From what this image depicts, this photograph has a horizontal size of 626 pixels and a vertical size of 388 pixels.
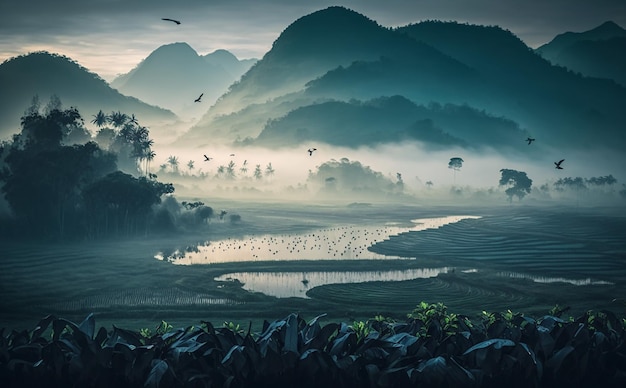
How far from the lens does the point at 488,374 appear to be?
956 inches

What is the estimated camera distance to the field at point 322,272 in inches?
2329

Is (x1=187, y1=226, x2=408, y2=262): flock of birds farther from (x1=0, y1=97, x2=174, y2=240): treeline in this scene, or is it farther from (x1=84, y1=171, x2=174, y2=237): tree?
(x1=0, y1=97, x2=174, y2=240): treeline

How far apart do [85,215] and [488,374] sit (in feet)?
314

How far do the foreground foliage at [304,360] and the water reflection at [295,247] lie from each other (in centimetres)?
6213

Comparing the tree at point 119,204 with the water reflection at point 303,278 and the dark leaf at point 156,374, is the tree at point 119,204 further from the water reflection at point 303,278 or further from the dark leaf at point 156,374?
the dark leaf at point 156,374

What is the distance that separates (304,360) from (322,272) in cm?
5676

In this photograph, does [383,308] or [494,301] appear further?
[494,301]

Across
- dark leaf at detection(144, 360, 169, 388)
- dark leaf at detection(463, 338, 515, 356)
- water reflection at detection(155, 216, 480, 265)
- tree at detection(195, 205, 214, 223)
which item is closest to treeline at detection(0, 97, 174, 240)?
tree at detection(195, 205, 214, 223)

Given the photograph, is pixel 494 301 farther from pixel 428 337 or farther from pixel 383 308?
pixel 428 337

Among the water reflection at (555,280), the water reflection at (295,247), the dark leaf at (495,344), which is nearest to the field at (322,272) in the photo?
the water reflection at (555,280)

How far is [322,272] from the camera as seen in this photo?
265 feet

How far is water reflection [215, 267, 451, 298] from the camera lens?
69.4m

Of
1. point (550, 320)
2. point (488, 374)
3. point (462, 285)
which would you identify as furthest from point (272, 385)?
point (462, 285)

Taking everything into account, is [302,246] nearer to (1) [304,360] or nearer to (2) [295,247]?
(2) [295,247]
